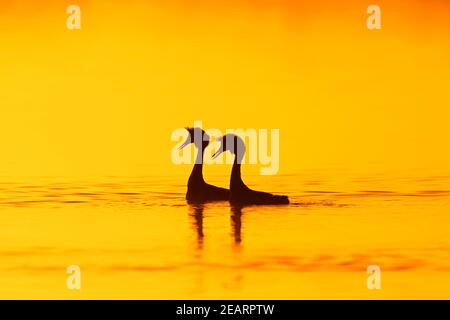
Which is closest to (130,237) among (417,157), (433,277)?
(433,277)

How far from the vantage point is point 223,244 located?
669 inches

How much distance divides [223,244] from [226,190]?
4.88 meters

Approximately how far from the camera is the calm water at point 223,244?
14.3 meters

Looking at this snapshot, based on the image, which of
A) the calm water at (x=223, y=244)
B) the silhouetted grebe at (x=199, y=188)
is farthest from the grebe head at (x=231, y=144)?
the calm water at (x=223, y=244)

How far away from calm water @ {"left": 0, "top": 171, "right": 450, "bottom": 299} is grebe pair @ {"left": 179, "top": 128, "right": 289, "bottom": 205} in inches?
11.4

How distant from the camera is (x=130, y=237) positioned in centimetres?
1777

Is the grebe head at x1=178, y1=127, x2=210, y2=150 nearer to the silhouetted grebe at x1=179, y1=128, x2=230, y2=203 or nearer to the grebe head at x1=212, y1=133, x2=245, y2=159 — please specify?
the silhouetted grebe at x1=179, y1=128, x2=230, y2=203

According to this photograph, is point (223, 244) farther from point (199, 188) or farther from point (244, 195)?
point (199, 188)

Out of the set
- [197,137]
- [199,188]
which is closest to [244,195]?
[199,188]

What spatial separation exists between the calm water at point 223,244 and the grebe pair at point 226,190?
290 mm

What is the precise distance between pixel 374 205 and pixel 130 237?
538 cm
